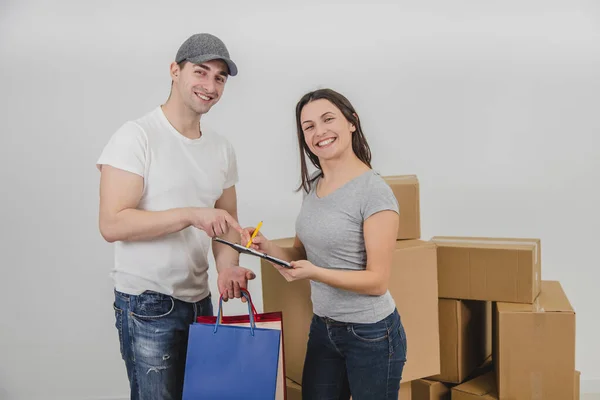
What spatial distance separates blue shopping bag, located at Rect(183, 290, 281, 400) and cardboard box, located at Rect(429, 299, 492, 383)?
4.25ft

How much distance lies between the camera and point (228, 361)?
157 centimetres

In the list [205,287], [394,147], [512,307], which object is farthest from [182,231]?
[394,147]

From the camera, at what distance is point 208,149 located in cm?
176

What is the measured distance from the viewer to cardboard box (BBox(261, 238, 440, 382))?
89.9 inches

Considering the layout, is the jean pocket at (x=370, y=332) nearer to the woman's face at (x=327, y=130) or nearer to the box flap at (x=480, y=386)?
the woman's face at (x=327, y=130)

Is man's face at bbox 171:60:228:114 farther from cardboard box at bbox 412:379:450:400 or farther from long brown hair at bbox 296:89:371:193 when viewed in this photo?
cardboard box at bbox 412:379:450:400

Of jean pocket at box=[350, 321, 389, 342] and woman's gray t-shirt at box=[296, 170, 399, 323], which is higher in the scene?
woman's gray t-shirt at box=[296, 170, 399, 323]

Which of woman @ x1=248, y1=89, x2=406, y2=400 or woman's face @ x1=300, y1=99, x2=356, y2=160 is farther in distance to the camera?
woman's face @ x1=300, y1=99, x2=356, y2=160

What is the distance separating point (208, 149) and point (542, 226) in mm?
2060

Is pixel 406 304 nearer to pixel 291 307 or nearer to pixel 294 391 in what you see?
pixel 291 307

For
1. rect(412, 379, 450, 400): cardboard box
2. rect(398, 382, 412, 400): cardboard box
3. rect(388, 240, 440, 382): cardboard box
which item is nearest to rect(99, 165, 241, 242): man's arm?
rect(388, 240, 440, 382): cardboard box

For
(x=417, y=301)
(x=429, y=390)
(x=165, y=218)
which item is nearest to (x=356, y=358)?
(x=165, y=218)

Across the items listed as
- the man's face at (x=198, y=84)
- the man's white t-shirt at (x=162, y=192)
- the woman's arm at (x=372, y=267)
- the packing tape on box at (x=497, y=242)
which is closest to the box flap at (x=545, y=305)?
the packing tape on box at (x=497, y=242)

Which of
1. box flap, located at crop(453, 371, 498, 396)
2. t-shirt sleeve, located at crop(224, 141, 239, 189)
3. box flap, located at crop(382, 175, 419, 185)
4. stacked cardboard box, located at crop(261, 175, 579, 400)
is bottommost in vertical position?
box flap, located at crop(453, 371, 498, 396)
